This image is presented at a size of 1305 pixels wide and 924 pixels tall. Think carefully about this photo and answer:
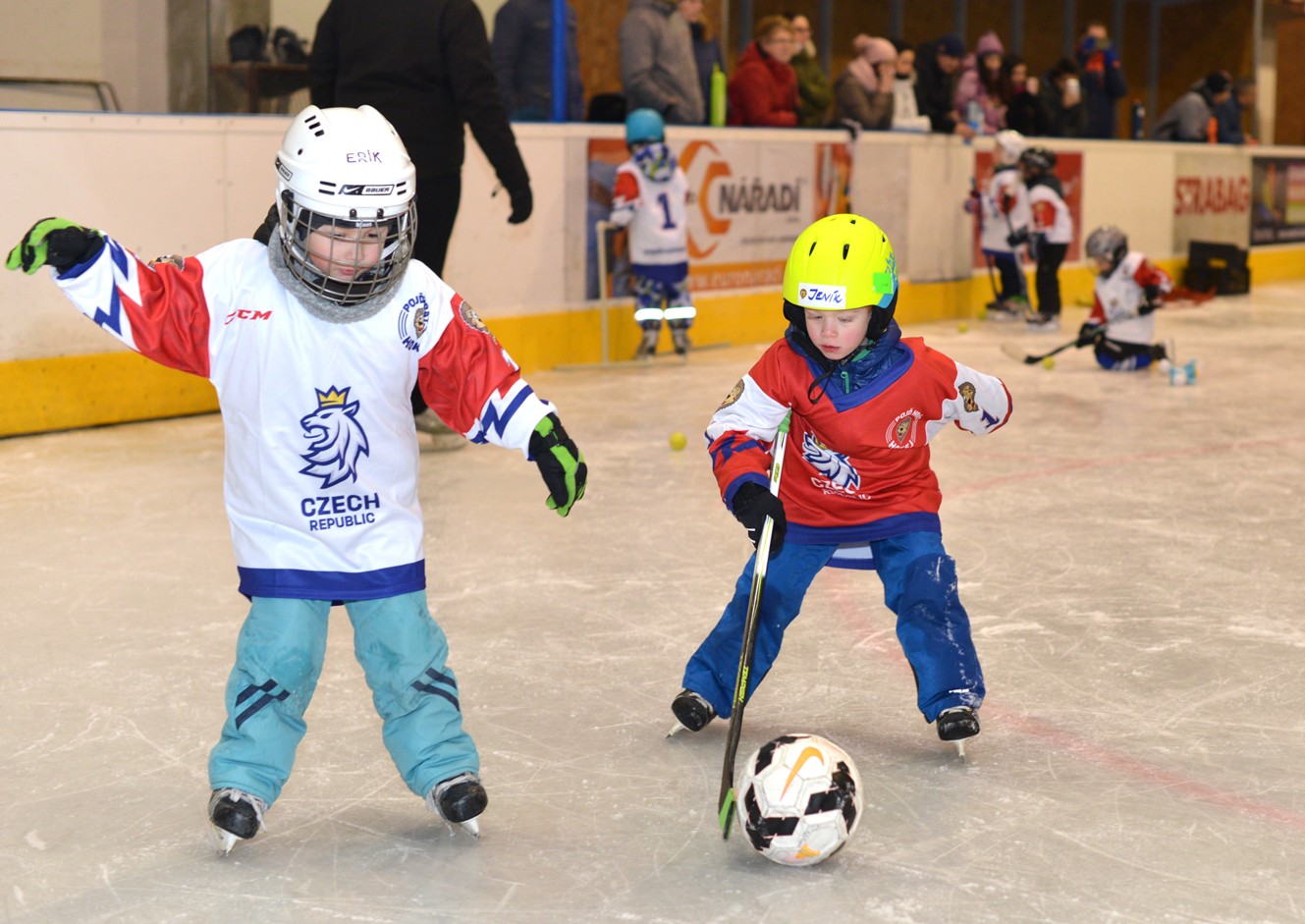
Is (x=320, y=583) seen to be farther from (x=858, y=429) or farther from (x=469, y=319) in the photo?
(x=858, y=429)

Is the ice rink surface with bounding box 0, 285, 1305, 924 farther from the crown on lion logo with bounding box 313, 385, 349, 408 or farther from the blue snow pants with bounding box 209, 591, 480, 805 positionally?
the crown on lion logo with bounding box 313, 385, 349, 408

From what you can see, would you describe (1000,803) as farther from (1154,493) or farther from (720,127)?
(720,127)

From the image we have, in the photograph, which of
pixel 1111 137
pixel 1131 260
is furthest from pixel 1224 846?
pixel 1111 137

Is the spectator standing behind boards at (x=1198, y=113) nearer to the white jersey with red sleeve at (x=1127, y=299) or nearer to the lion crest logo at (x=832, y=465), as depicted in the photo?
the white jersey with red sleeve at (x=1127, y=299)

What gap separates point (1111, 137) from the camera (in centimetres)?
1325

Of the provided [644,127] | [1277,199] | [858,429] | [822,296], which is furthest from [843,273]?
[1277,199]

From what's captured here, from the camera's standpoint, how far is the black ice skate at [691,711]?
9.31 ft

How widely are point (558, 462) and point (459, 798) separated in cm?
54

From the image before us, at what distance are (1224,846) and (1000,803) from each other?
14.0 inches

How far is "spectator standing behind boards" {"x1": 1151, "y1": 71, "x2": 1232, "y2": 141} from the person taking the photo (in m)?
13.6

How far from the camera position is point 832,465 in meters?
2.84

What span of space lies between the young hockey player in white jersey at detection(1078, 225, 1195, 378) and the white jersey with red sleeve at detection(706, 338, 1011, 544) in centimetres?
519

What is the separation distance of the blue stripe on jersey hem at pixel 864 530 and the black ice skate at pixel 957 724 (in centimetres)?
34

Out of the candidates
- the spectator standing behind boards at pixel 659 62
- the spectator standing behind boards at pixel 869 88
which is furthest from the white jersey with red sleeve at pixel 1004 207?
the spectator standing behind boards at pixel 659 62
